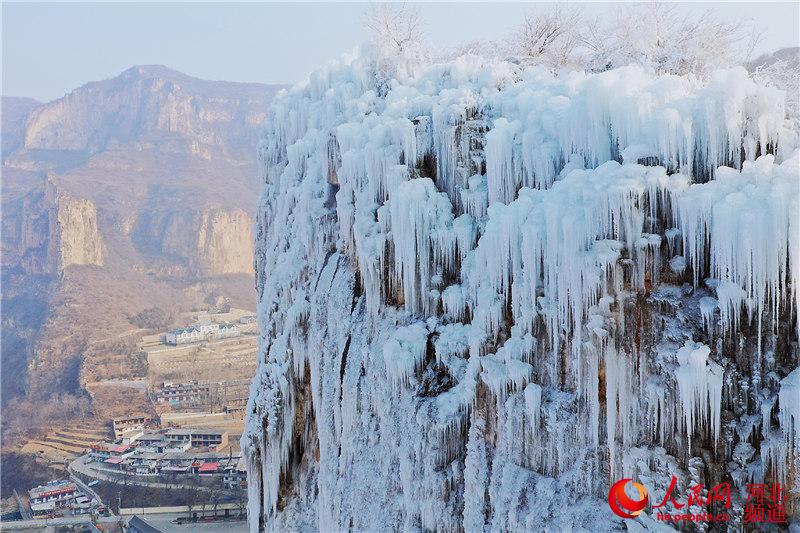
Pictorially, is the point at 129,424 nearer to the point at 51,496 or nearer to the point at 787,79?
the point at 51,496

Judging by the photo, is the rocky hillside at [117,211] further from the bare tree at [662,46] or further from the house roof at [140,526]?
the bare tree at [662,46]

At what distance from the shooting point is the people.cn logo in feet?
19.8

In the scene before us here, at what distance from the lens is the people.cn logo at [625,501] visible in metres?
6.02

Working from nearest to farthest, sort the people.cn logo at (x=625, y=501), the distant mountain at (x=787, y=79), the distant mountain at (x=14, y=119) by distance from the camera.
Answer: the people.cn logo at (x=625, y=501) < the distant mountain at (x=787, y=79) < the distant mountain at (x=14, y=119)

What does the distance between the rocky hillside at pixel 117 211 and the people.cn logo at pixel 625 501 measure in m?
57.0

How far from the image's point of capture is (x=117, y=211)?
90.7m

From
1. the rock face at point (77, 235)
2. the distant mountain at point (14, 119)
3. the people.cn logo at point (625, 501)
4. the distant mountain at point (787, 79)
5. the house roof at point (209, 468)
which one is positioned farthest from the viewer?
the distant mountain at point (14, 119)

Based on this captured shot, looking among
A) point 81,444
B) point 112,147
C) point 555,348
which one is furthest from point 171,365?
point 112,147

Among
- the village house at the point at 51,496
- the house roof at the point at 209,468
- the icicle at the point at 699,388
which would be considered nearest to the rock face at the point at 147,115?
the village house at the point at 51,496

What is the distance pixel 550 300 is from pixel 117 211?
94.2 m

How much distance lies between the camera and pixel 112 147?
113 m

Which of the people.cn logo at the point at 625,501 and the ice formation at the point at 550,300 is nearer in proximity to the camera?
the ice formation at the point at 550,300

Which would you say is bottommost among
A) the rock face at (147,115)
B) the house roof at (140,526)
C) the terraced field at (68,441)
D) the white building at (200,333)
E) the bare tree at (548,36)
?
the terraced field at (68,441)

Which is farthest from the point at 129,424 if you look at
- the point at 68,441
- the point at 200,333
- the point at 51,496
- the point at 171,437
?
the point at 200,333
